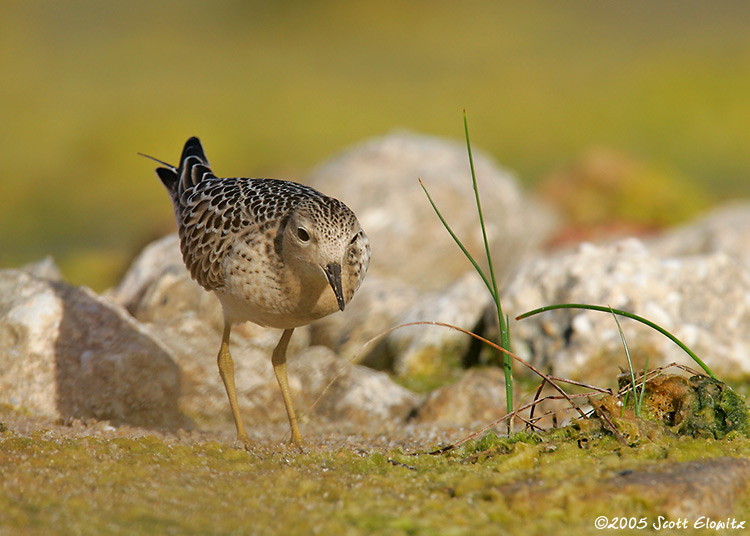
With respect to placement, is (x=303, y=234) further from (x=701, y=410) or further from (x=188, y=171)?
(x=701, y=410)

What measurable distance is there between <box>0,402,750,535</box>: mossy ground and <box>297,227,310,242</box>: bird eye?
47.1 inches

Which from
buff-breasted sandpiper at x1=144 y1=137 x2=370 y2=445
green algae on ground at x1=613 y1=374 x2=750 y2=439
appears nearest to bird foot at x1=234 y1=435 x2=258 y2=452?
buff-breasted sandpiper at x1=144 y1=137 x2=370 y2=445

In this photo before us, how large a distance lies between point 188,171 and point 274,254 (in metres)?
1.94

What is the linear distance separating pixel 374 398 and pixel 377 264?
164 inches

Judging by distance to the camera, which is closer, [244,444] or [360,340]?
[244,444]

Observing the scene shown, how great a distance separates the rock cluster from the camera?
552 centimetres

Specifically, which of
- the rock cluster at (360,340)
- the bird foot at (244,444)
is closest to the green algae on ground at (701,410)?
the rock cluster at (360,340)

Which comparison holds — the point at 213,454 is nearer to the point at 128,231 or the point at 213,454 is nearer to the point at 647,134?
the point at 128,231

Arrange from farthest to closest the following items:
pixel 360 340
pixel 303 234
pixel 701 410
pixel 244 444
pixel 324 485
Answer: pixel 360 340, pixel 244 444, pixel 303 234, pixel 701 410, pixel 324 485

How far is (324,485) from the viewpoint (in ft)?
10.5

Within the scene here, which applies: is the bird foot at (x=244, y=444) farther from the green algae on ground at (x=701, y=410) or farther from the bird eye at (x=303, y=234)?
the green algae on ground at (x=701, y=410)

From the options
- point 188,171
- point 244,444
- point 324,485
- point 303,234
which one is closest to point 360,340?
point 188,171

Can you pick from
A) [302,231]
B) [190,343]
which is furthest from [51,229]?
[302,231]

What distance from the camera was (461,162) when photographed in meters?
10.8
